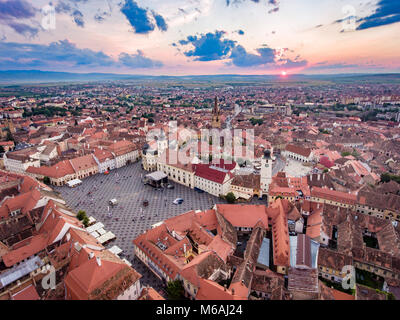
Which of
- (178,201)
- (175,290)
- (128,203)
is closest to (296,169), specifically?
(178,201)

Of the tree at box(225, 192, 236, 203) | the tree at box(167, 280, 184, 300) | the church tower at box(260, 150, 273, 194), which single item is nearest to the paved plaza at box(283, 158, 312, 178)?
the church tower at box(260, 150, 273, 194)

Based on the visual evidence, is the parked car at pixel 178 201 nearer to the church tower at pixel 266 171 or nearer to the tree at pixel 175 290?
the church tower at pixel 266 171

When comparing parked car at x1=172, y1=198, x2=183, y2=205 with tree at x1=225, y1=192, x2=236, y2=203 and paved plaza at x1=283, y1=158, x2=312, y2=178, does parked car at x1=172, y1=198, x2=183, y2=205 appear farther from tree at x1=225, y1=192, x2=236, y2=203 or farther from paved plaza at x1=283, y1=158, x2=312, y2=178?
paved plaza at x1=283, y1=158, x2=312, y2=178

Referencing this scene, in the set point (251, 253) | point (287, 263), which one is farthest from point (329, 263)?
point (251, 253)

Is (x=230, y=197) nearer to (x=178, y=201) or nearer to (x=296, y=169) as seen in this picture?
(x=178, y=201)

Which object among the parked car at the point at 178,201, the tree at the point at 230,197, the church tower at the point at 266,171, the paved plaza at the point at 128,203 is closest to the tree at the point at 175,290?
the paved plaza at the point at 128,203
